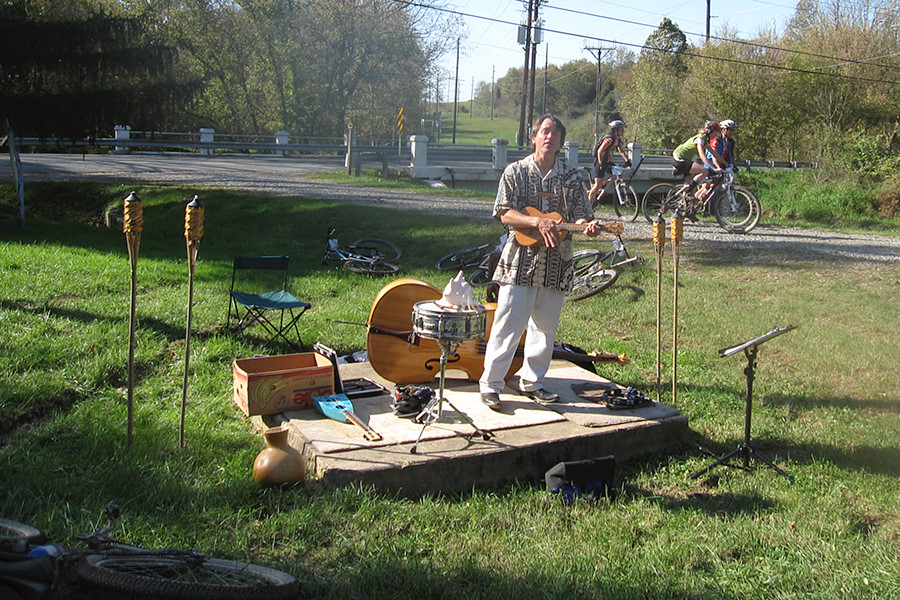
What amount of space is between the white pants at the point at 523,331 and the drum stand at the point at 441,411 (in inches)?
15.3

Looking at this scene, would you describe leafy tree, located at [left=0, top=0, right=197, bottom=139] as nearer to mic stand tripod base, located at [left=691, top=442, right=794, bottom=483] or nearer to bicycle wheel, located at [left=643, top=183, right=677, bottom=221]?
bicycle wheel, located at [left=643, top=183, right=677, bottom=221]

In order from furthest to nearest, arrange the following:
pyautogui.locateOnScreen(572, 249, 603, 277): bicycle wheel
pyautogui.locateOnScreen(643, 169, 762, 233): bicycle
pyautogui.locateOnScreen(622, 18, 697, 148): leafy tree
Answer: pyautogui.locateOnScreen(622, 18, 697, 148): leafy tree → pyautogui.locateOnScreen(643, 169, 762, 233): bicycle → pyautogui.locateOnScreen(572, 249, 603, 277): bicycle wheel

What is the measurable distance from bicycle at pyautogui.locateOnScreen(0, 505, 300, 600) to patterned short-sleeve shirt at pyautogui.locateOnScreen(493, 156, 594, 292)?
2601 mm

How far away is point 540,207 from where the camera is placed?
496 cm

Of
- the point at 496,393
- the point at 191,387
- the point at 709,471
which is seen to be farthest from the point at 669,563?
the point at 191,387

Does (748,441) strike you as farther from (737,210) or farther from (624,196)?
(624,196)

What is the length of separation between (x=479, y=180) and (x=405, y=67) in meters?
16.2

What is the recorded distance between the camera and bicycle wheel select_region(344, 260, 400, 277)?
32.6 feet

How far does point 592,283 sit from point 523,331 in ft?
13.3

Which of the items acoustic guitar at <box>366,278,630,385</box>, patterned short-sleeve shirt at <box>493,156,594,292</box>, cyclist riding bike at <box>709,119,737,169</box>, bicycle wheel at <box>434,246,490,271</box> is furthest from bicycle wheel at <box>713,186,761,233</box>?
patterned short-sleeve shirt at <box>493,156,594,292</box>

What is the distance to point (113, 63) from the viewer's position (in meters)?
13.5

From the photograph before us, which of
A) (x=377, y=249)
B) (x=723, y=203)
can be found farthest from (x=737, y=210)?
(x=377, y=249)

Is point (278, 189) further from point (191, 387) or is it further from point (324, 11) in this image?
point (324, 11)

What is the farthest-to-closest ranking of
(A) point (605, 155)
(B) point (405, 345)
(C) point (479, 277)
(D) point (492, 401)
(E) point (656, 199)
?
(E) point (656, 199) < (A) point (605, 155) < (C) point (479, 277) < (B) point (405, 345) < (D) point (492, 401)
